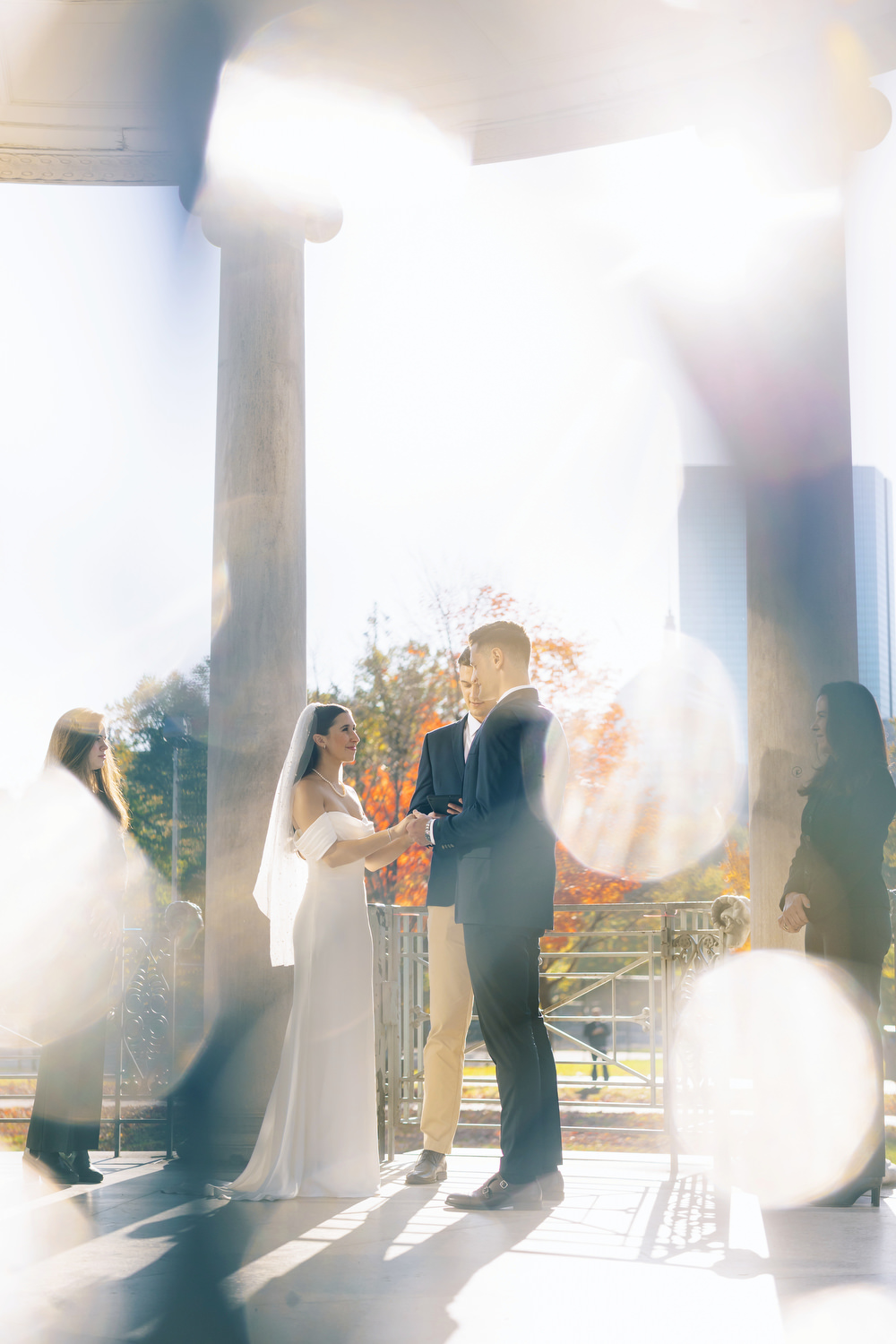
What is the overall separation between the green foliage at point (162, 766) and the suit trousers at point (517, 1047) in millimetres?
30735

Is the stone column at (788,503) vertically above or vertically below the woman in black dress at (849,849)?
above

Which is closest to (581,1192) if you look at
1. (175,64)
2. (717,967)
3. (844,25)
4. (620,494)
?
(717,967)

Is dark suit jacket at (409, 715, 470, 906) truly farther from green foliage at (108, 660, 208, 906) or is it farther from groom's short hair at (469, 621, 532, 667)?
green foliage at (108, 660, 208, 906)

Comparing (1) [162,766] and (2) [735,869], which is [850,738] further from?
Answer: (1) [162,766]

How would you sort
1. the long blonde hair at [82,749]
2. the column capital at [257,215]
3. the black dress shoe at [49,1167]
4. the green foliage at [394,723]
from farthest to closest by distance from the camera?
the green foliage at [394,723]
the column capital at [257,215]
the long blonde hair at [82,749]
the black dress shoe at [49,1167]

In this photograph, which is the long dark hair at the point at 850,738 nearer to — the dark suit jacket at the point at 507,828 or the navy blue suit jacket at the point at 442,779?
the dark suit jacket at the point at 507,828

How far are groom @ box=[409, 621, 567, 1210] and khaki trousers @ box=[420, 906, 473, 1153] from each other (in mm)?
593

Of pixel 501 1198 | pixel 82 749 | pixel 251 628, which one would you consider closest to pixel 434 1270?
pixel 501 1198

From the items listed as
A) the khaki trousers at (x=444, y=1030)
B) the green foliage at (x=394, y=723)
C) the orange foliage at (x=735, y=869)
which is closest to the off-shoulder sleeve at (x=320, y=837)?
the khaki trousers at (x=444, y=1030)

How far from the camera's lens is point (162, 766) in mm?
39500

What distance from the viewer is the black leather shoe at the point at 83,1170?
5926 millimetres

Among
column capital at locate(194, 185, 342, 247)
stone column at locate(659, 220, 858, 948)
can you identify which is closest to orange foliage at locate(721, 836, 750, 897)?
stone column at locate(659, 220, 858, 948)

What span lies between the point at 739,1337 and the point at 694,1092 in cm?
355

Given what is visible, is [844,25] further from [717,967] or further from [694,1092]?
[694,1092]
